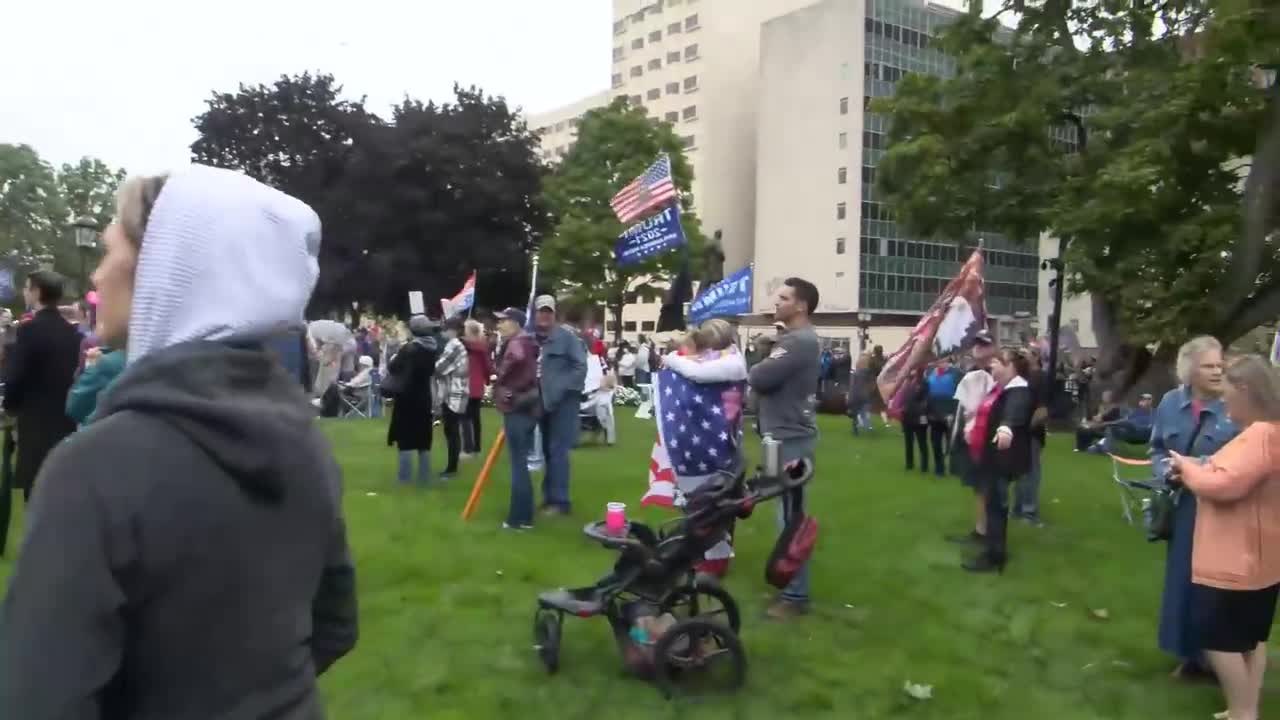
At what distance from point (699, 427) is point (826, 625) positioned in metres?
1.82

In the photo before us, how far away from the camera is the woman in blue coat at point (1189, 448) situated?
17.8ft

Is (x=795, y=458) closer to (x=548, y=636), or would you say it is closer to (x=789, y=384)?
(x=789, y=384)

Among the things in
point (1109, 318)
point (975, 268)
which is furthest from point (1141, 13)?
point (975, 268)

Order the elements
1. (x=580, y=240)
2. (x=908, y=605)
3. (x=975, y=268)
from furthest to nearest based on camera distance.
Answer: (x=580, y=240) < (x=975, y=268) < (x=908, y=605)

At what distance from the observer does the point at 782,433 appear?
646cm

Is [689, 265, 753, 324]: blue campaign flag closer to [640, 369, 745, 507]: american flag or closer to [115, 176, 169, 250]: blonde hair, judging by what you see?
[640, 369, 745, 507]: american flag

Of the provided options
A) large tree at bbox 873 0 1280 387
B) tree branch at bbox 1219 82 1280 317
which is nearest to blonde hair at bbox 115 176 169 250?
large tree at bbox 873 0 1280 387

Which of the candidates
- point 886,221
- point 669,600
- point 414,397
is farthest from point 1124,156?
point 886,221

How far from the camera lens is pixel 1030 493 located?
A: 1043 centimetres

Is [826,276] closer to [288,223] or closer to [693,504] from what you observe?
[693,504]

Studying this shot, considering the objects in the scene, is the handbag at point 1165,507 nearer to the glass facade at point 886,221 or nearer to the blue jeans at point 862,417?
the blue jeans at point 862,417

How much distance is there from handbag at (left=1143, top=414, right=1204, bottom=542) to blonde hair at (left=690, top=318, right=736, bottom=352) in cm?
317

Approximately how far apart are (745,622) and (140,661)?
541 cm

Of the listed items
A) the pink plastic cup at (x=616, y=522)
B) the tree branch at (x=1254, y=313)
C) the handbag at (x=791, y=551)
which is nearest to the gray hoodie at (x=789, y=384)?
the handbag at (x=791, y=551)
